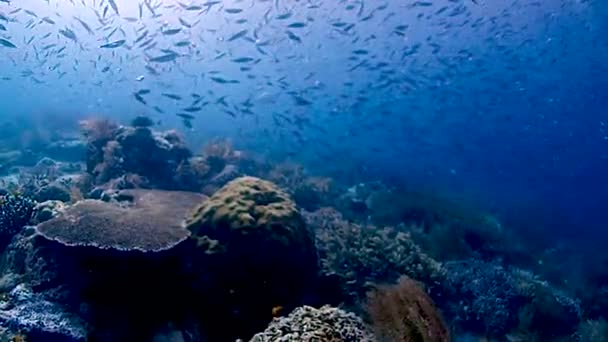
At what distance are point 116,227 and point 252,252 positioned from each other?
1988mm

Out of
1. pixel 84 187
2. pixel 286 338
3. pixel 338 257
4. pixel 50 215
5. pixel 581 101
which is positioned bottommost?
pixel 84 187

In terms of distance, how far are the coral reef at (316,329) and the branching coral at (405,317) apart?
0.75m

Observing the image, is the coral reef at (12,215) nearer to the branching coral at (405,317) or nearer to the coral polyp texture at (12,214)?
the coral polyp texture at (12,214)

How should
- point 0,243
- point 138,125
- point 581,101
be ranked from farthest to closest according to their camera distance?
point 581,101
point 138,125
point 0,243

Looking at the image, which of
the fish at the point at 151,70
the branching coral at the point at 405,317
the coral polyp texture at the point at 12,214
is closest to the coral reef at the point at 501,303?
the branching coral at the point at 405,317

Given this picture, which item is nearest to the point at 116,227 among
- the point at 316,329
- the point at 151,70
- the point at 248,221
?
the point at 248,221

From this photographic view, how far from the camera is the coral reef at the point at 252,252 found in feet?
21.7

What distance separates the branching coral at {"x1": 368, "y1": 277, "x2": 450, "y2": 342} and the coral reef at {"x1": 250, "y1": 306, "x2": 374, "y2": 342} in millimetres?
748

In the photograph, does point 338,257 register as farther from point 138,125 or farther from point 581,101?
point 581,101

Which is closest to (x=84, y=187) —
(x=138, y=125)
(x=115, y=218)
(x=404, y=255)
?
(x=138, y=125)

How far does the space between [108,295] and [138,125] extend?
846 centimetres

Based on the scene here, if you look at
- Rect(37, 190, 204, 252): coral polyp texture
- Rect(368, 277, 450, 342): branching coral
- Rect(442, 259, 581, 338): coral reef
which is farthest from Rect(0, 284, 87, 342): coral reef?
Rect(442, 259, 581, 338): coral reef

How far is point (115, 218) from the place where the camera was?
Result: 7066 mm

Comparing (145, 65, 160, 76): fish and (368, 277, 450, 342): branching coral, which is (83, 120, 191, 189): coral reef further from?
(368, 277, 450, 342): branching coral
